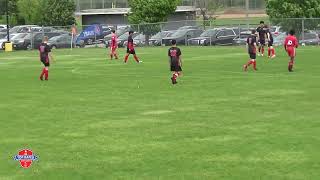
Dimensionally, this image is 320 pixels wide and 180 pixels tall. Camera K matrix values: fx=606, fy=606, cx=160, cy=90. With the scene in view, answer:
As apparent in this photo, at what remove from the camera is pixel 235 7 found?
82312mm

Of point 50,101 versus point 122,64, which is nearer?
point 50,101

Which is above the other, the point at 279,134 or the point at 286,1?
the point at 286,1

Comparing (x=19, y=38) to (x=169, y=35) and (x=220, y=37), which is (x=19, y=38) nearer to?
(x=169, y=35)

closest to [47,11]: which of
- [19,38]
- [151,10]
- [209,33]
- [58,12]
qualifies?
[58,12]

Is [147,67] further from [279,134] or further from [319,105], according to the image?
[279,134]

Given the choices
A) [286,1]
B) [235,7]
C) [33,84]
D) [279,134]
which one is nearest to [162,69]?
[33,84]

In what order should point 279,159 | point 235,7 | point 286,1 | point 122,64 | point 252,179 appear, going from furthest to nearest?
point 235,7 → point 286,1 → point 122,64 → point 279,159 → point 252,179

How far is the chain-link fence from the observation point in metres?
46.8

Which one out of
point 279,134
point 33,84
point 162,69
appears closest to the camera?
point 279,134

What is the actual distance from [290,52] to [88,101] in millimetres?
10102

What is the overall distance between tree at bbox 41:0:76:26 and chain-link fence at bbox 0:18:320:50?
6785 mm

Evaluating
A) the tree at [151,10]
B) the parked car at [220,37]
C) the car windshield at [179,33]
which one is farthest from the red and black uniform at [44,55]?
the tree at [151,10]

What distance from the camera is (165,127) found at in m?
12.9

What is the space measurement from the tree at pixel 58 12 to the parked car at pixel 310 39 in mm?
31526
